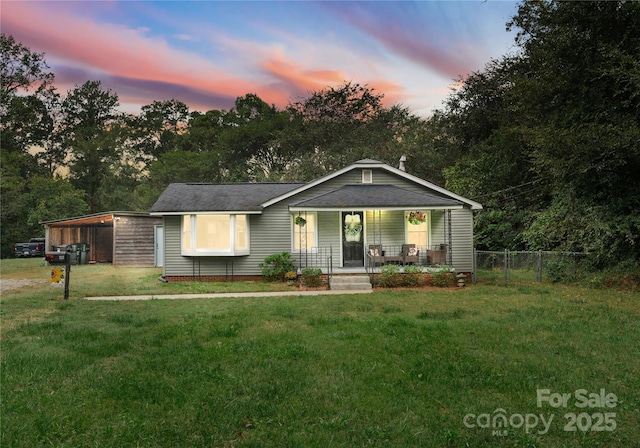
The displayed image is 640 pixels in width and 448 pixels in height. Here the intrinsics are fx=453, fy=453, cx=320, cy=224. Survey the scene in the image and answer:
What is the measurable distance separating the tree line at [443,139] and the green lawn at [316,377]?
6858mm

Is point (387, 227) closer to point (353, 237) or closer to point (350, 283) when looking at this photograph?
point (353, 237)

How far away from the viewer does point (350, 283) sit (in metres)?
14.2

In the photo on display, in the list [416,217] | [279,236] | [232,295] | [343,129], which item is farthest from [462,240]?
[343,129]

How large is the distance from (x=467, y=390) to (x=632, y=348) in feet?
10.7

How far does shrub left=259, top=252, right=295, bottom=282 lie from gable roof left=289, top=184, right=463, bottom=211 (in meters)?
1.88

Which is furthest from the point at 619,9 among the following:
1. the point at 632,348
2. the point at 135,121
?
the point at 135,121

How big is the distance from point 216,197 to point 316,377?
13.2 m

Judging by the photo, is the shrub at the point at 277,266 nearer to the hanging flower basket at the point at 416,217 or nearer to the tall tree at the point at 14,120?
the hanging flower basket at the point at 416,217

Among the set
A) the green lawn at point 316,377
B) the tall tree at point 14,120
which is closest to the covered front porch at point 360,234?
the green lawn at point 316,377

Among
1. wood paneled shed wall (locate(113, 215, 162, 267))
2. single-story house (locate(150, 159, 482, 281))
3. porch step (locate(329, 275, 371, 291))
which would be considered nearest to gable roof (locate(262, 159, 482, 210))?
single-story house (locate(150, 159, 482, 281))

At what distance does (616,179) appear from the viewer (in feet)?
46.2

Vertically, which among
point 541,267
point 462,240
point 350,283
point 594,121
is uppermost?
point 594,121

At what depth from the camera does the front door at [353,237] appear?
16.7 m

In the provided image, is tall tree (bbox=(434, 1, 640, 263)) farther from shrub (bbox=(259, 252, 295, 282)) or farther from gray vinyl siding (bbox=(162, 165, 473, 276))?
shrub (bbox=(259, 252, 295, 282))
